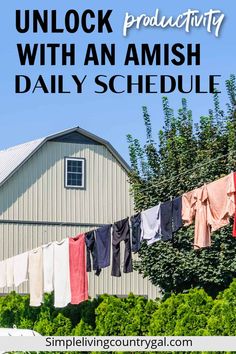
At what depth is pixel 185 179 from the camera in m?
34.0

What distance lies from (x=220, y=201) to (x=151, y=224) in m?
3.17

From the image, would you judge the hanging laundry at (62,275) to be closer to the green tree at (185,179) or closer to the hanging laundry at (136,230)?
the hanging laundry at (136,230)

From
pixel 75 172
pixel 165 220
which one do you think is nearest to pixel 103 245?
pixel 165 220

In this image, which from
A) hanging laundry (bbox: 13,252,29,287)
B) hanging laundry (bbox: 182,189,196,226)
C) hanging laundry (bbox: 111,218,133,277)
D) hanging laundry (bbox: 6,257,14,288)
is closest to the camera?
hanging laundry (bbox: 182,189,196,226)

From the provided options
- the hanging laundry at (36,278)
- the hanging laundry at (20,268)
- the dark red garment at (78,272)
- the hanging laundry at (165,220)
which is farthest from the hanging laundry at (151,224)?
the hanging laundry at (20,268)

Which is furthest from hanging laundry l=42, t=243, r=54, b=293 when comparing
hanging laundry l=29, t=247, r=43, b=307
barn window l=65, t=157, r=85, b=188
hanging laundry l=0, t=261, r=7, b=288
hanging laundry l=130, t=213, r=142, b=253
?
barn window l=65, t=157, r=85, b=188

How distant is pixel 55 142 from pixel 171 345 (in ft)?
73.1

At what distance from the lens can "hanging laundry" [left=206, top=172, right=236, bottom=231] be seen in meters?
16.1

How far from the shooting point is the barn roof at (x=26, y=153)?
123 feet

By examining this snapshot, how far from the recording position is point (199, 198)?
1722 cm

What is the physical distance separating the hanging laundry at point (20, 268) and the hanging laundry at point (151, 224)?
703 centimetres

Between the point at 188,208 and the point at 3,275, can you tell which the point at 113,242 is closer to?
the point at 188,208

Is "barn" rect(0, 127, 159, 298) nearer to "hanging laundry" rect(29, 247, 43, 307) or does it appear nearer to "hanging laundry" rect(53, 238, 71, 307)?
"hanging laundry" rect(29, 247, 43, 307)

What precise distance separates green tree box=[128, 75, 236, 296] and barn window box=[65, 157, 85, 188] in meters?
2.10
